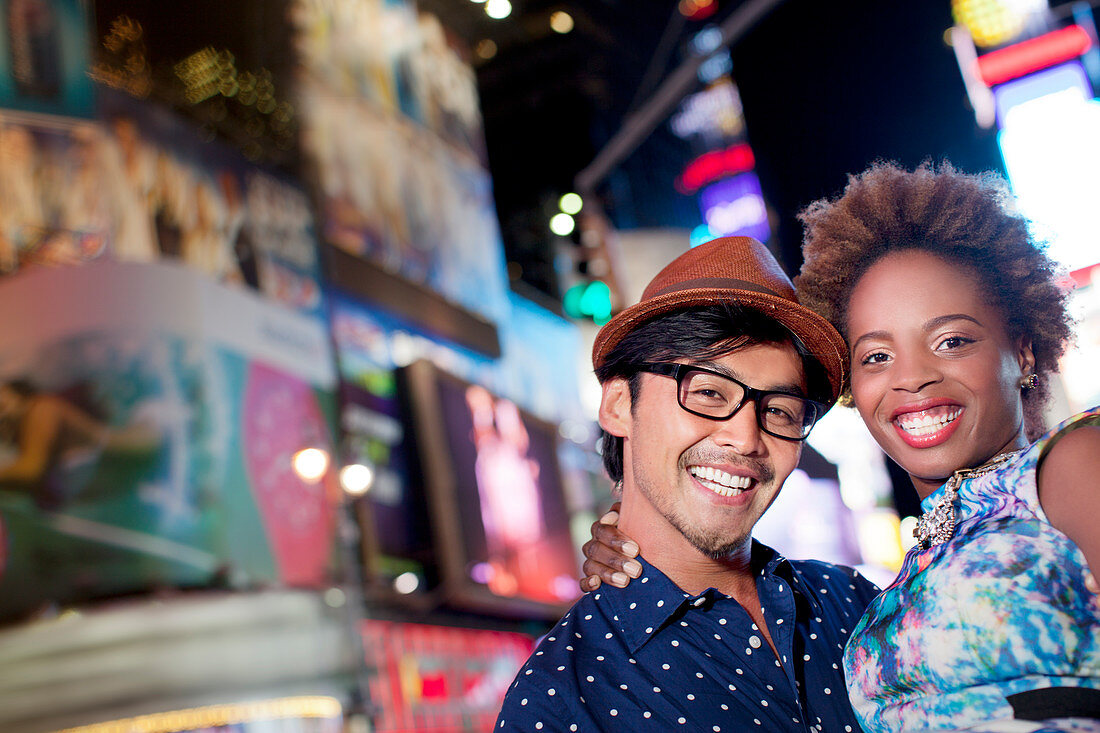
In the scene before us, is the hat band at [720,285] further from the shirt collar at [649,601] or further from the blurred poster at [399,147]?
the blurred poster at [399,147]

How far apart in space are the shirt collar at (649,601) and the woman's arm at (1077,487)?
2.69 feet

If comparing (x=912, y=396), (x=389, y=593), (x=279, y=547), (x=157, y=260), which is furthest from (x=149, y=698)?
(x=912, y=396)

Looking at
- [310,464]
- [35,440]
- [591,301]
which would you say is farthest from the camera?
[591,301]

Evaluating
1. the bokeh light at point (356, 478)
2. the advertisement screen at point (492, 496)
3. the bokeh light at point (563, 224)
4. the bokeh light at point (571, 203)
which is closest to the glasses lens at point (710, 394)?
the bokeh light at point (356, 478)

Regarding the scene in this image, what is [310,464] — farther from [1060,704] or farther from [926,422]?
[1060,704]

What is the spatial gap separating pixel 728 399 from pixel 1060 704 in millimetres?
987

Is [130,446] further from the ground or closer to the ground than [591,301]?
closer to the ground

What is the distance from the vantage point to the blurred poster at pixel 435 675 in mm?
8320

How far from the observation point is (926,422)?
191 cm

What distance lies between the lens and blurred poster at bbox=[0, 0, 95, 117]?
6777mm

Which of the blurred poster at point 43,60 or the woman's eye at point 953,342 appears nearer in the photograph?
the woman's eye at point 953,342

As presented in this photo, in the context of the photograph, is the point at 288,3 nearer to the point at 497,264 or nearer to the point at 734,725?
the point at 497,264

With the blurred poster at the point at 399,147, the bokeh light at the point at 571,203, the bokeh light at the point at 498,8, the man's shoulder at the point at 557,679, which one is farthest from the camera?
the bokeh light at the point at 571,203

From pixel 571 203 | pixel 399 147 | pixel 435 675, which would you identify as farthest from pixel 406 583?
pixel 571 203
